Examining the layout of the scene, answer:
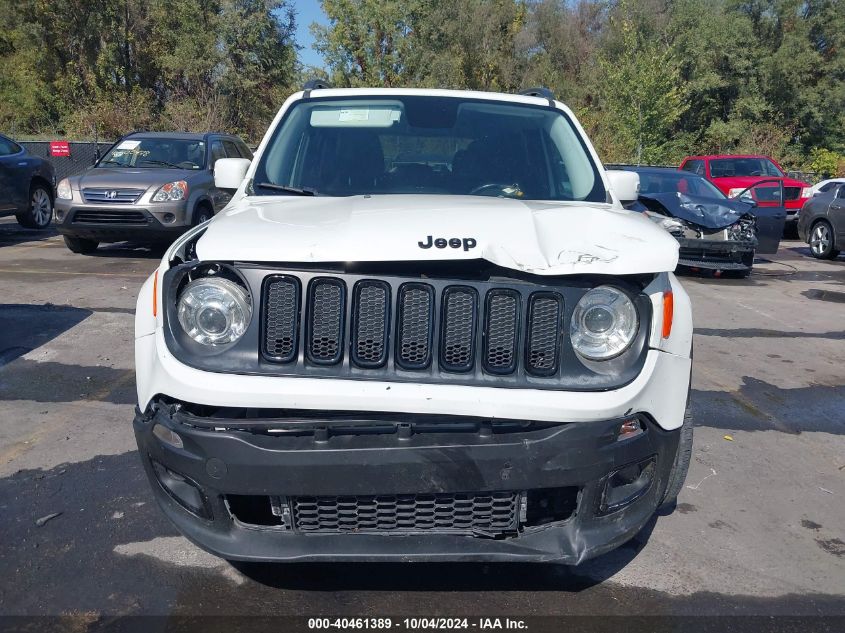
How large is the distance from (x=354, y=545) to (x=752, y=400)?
4.03m

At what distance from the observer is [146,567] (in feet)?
10.6

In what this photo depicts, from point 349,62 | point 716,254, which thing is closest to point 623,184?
point 716,254

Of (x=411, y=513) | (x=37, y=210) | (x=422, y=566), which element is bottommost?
(x=37, y=210)

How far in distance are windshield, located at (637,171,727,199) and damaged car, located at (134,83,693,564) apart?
938 centimetres

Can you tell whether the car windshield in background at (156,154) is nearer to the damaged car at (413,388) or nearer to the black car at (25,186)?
the black car at (25,186)

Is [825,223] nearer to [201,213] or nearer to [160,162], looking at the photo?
[201,213]

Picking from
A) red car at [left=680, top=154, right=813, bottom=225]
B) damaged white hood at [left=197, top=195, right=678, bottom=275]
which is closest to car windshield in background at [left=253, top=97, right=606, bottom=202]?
damaged white hood at [left=197, top=195, right=678, bottom=275]

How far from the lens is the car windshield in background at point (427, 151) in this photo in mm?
3914

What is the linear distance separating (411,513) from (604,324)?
913 mm

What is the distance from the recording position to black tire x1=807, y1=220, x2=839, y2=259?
14.4 metres

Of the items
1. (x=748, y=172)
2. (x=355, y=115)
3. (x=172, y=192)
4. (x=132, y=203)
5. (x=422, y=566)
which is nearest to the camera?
(x=422, y=566)

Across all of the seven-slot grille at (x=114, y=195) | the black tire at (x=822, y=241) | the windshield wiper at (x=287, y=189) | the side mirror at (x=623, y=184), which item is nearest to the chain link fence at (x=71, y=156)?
the seven-slot grille at (x=114, y=195)

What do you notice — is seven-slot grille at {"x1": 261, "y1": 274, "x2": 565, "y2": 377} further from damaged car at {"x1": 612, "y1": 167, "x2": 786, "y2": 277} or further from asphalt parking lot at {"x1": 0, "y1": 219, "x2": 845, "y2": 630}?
damaged car at {"x1": 612, "y1": 167, "x2": 786, "y2": 277}

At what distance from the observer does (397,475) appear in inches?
99.0
